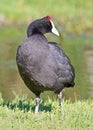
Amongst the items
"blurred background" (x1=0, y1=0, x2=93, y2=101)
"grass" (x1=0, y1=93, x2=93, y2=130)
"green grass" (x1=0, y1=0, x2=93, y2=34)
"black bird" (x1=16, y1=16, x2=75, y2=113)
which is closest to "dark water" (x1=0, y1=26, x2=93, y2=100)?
"blurred background" (x1=0, y1=0, x2=93, y2=101)

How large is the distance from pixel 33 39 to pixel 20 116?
107 cm

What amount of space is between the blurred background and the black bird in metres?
3.69

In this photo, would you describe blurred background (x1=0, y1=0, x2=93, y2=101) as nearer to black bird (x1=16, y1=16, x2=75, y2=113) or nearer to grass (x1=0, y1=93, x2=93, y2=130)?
grass (x1=0, y1=93, x2=93, y2=130)

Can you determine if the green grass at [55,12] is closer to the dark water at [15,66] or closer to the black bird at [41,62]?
the dark water at [15,66]

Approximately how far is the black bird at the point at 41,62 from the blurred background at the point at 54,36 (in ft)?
12.1

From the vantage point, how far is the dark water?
Answer: 44.5ft

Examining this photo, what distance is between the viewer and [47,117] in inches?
346

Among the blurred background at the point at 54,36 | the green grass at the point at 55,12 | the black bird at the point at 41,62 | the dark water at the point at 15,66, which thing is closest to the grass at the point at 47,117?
the black bird at the point at 41,62

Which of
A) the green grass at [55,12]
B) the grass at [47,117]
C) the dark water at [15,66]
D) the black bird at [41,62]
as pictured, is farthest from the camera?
the green grass at [55,12]

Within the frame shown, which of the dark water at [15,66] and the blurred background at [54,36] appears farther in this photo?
the blurred background at [54,36]

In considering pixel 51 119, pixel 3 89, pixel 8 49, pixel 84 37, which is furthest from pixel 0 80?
pixel 84 37

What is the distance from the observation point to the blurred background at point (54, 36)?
14820 mm

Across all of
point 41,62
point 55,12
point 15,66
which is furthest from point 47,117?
point 55,12

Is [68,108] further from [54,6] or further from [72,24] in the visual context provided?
[54,6]
